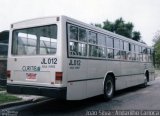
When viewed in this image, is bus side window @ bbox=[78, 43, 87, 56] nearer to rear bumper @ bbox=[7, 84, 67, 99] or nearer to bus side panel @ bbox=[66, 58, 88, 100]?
bus side panel @ bbox=[66, 58, 88, 100]

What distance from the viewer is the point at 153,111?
828 centimetres

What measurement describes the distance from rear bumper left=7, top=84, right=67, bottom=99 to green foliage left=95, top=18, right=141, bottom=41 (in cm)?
3113

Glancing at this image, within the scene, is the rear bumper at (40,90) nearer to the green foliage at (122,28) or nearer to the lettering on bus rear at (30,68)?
the lettering on bus rear at (30,68)

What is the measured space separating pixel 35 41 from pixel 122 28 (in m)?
30.9

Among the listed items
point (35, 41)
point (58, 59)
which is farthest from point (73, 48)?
point (35, 41)

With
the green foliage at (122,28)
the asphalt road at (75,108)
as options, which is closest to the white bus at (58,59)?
the asphalt road at (75,108)

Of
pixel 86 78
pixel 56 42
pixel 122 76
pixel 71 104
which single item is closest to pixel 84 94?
pixel 86 78

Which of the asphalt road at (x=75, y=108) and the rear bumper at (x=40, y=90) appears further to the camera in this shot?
the asphalt road at (x=75, y=108)

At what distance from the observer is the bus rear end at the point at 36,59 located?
25.1 feet

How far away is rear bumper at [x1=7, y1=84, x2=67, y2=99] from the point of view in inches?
294

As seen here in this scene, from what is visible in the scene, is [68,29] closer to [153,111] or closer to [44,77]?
[44,77]

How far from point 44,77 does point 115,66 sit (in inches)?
173

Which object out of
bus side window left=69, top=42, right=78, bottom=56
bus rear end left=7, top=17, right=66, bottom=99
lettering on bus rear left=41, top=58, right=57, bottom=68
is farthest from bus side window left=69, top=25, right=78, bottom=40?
lettering on bus rear left=41, top=58, right=57, bottom=68

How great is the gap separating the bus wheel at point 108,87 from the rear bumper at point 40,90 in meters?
3.19
